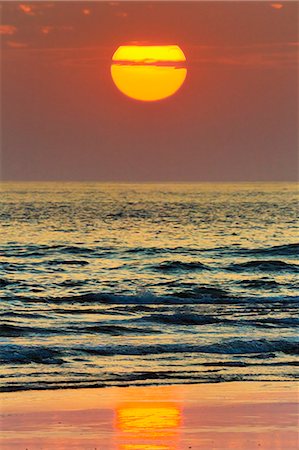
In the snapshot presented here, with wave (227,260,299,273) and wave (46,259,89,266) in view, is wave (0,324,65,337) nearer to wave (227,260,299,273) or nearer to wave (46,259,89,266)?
wave (227,260,299,273)

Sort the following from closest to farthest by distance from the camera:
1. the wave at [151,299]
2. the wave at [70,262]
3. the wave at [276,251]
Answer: the wave at [151,299] < the wave at [70,262] < the wave at [276,251]

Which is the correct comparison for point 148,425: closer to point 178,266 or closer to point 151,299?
point 151,299

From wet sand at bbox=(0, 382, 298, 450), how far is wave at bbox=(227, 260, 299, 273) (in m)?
→ 22.7

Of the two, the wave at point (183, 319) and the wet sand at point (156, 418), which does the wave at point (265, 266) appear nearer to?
the wave at point (183, 319)

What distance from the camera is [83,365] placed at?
50.3 feet

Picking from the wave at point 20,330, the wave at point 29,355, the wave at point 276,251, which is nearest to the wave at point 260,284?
the wave at point 276,251

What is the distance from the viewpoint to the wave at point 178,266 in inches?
1432

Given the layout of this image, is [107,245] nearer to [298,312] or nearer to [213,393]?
[298,312]

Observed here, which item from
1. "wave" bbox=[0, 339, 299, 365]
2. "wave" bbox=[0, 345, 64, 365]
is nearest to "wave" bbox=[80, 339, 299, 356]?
"wave" bbox=[0, 339, 299, 365]

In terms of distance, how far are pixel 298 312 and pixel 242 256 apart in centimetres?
1810

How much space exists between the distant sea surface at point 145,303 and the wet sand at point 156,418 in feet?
2.76

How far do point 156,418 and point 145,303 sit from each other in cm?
1539

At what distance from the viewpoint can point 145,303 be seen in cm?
2670

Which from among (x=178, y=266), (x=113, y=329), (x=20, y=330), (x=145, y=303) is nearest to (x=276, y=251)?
(x=178, y=266)
